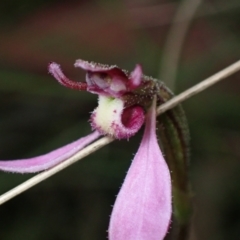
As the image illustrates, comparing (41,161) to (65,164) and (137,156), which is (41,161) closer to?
(65,164)

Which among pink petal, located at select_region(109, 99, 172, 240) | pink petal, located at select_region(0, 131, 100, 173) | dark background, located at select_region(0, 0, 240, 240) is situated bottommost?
pink petal, located at select_region(109, 99, 172, 240)

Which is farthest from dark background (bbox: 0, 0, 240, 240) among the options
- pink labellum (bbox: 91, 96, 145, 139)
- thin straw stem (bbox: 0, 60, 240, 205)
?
pink labellum (bbox: 91, 96, 145, 139)

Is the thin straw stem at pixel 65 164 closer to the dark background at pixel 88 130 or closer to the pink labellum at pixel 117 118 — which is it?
the pink labellum at pixel 117 118

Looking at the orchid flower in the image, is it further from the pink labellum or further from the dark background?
the dark background

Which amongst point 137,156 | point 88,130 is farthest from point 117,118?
point 88,130

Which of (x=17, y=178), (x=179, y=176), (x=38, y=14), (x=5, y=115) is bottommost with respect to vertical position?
(x=179, y=176)

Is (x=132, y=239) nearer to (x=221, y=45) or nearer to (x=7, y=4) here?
(x=221, y=45)

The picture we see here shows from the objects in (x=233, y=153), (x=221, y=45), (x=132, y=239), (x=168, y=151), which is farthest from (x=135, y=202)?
(x=221, y=45)

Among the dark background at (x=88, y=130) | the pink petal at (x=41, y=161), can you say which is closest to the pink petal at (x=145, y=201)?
the pink petal at (x=41, y=161)
